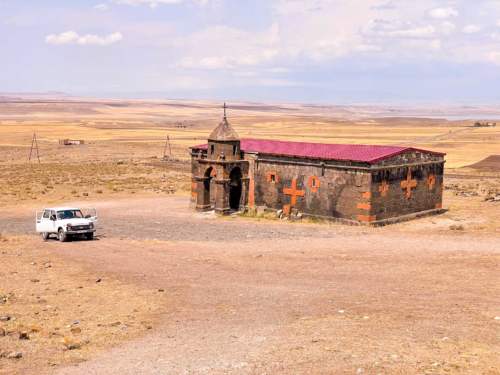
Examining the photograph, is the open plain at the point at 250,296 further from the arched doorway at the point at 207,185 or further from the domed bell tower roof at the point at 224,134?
the domed bell tower roof at the point at 224,134

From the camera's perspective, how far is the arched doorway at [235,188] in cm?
4388

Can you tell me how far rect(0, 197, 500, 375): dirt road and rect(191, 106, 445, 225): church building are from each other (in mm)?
2271

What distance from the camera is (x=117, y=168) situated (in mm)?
76375

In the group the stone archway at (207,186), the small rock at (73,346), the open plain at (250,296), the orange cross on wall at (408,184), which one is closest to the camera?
the open plain at (250,296)

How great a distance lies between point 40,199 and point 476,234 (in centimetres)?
3355

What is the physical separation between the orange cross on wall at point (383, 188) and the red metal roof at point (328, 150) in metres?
1.53

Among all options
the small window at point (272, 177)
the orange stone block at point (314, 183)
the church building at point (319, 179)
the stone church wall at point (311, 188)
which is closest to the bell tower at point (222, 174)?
the church building at point (319, 179)

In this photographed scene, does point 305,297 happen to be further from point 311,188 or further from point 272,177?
point 272,177

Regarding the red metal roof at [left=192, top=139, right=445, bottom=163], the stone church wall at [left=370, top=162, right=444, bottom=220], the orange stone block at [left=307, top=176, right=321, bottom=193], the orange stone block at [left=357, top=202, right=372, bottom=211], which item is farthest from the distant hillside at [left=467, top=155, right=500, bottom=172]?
the orange stone block at [left=357, top=202, right=372, bottom=211]

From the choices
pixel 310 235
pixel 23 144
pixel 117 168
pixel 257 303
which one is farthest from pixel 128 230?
pixel 23 144

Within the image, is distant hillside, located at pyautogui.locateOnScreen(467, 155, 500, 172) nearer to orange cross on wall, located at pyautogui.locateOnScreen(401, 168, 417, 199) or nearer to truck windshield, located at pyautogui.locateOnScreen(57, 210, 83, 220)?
orange cross on wall, located at pyautogui.locateOnScreen(401, 168, 417, 199)

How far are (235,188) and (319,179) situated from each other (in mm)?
6774

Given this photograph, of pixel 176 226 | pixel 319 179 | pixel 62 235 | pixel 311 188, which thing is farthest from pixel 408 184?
pixel 62 235

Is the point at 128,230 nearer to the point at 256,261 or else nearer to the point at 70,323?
the point at 256,261
